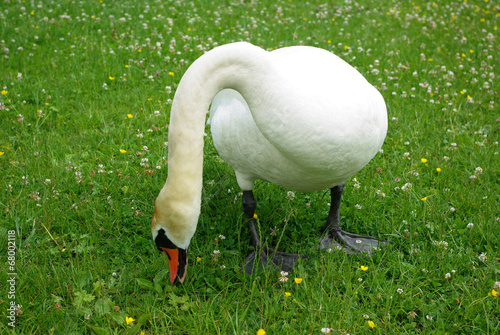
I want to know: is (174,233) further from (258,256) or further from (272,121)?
(258,256)

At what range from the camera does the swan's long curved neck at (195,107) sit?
8.81 ft

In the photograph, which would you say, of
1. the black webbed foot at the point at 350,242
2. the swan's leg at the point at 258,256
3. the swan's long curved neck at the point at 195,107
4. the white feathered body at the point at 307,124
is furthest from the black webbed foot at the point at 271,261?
the swan's long curved neck at the point at 195,107

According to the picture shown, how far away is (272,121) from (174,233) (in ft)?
3.16

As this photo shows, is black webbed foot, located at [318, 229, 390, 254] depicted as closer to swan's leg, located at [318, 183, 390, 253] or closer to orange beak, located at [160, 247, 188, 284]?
swan's leg, located at [318, 183, 390, 253]

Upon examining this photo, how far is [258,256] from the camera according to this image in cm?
386

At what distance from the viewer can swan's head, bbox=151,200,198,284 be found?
284 centimetres

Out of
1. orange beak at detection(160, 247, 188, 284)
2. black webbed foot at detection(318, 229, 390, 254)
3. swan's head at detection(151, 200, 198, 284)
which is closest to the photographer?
swan's head at detection(151, 200, 198, 284)

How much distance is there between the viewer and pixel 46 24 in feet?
26.5

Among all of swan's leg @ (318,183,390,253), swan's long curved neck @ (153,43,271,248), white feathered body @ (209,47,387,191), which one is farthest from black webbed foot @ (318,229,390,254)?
swan's long curved neck @ (153,43,271,248)

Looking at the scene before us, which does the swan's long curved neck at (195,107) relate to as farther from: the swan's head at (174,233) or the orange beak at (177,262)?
the orange beak at (177,262)

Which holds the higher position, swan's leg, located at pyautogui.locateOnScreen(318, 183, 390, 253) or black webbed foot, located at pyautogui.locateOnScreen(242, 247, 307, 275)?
swan's leg, located at pyautogui.locateOnScreen(318, 183, 390, 253)

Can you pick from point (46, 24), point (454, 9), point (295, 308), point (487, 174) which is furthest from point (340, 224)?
point (454, 9)

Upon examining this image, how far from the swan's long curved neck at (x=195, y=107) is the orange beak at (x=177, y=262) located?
1.16ft

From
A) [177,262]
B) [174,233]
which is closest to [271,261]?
[177,262]
